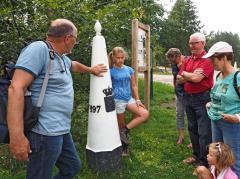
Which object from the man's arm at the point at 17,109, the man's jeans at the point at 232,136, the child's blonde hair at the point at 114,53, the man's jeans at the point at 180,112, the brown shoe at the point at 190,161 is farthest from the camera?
the man's jeans at the point at 180,112

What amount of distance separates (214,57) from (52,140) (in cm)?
193

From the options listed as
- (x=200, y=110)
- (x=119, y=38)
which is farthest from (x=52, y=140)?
(x=119, y=38)

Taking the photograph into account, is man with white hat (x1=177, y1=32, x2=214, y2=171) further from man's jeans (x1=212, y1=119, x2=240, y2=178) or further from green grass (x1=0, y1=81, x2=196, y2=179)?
man's jeans (x1=212, y1=119, x2=240, y2=178)

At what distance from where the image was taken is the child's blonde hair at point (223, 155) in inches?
159

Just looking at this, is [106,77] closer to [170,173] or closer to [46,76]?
[170,173]

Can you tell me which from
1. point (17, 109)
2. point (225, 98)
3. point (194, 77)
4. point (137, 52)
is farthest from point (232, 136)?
point (137, 52)

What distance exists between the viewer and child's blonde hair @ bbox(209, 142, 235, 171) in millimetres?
4031

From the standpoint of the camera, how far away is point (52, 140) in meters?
3.23

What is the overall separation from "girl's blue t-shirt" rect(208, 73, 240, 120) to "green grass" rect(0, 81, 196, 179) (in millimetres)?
1484

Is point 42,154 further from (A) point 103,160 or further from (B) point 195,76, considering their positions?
(B) point 195,76

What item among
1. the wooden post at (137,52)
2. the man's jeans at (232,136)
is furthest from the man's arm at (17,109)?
the wooden post at (137,52)

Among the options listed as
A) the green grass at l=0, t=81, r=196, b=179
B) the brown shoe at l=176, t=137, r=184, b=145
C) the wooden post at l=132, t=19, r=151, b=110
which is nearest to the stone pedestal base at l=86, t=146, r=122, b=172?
the green grass at l=0, t=81, r=196, b=179

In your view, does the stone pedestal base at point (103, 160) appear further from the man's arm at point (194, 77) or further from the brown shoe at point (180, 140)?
the brown shoe at point (180, 140)

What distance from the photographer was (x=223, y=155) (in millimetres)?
4016
